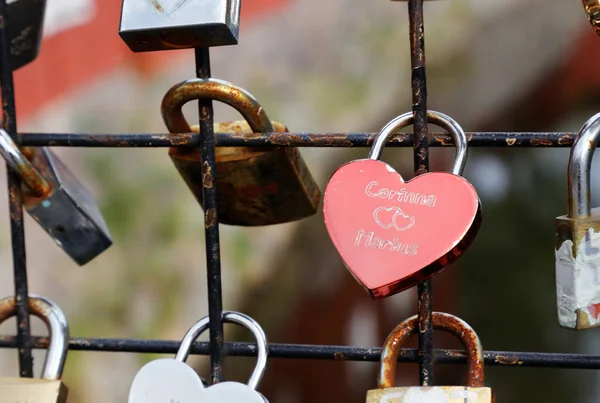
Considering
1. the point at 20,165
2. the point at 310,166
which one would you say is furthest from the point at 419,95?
the point at 310,166

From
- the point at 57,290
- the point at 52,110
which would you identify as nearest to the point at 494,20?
the point at 52,110

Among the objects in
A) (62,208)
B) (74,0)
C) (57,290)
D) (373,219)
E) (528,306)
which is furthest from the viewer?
(528,306)

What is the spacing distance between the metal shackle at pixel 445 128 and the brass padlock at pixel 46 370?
0.24 m

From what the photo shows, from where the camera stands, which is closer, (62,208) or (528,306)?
(62,208)

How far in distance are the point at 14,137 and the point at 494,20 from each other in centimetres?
115

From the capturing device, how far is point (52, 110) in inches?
52.7

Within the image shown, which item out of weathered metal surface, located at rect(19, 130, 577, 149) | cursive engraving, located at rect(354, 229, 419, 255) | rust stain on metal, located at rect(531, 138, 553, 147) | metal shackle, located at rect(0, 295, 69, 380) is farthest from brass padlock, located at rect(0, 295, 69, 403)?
rust stain on metal, located at rect(531, 138, 553, 147)

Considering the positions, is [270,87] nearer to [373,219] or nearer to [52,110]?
[52,110]

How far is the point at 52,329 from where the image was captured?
18.4 inches

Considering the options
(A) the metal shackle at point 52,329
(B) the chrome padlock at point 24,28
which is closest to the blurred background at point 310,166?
(B) the chrome padlock at point 24,28

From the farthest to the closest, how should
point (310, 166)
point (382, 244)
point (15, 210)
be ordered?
point (310, 166)
point (15, 210)
point (382, 244)

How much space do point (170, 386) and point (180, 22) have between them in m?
0.21

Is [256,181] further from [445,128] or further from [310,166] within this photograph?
[310,166]

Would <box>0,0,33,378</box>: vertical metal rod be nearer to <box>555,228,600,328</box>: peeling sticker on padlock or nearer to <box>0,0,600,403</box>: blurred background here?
<box>555,228,600,328</box>: peeling sticker on padlock
